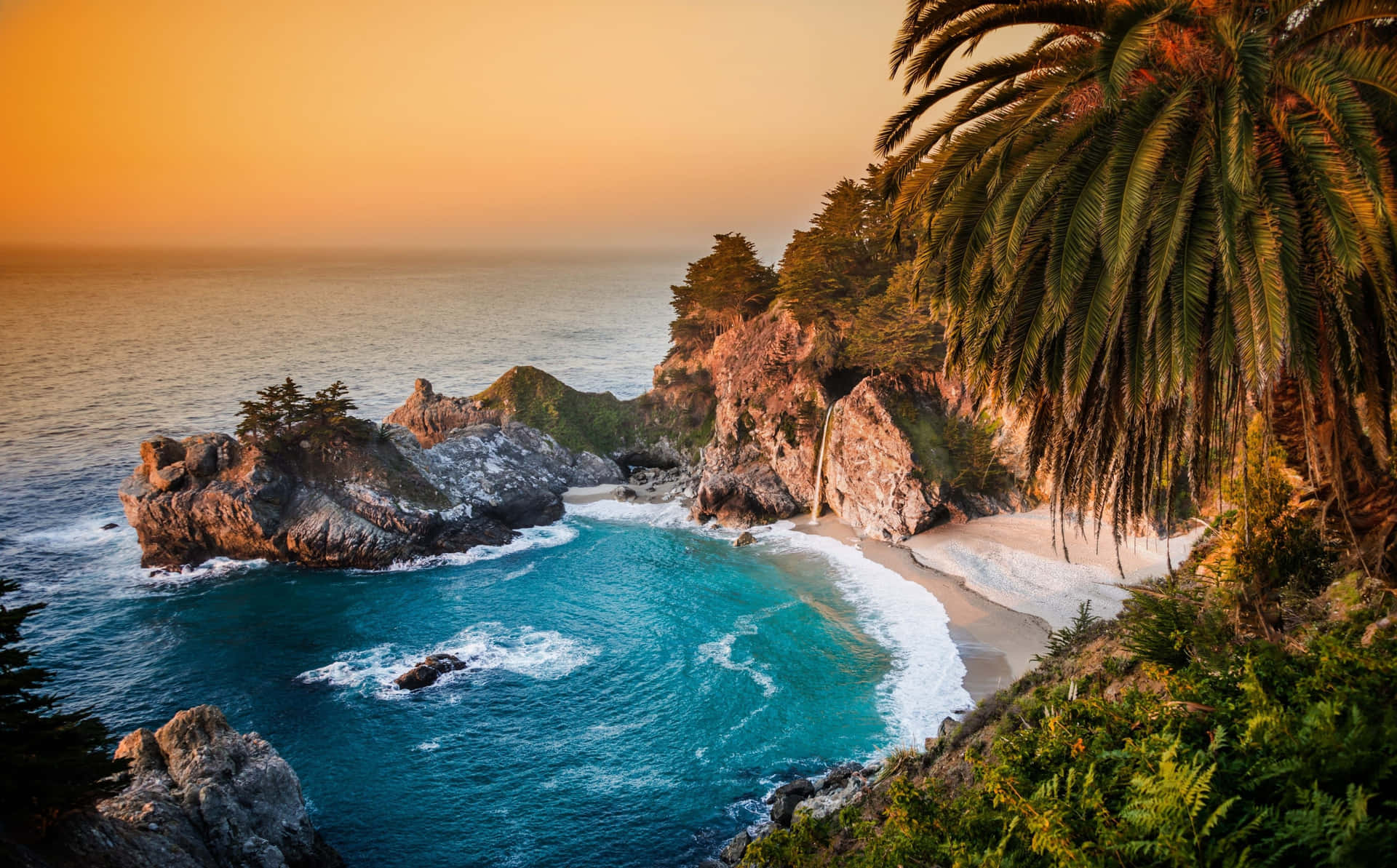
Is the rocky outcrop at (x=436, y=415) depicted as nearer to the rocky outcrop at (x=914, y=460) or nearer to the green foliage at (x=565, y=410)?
the green foliage at (x=565, y=410)

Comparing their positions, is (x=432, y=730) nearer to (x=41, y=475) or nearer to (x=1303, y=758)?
(x=1303, y=758)

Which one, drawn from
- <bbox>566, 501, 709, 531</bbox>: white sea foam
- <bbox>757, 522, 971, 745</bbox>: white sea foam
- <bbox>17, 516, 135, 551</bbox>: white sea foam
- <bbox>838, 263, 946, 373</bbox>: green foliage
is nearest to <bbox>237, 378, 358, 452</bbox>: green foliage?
<bbox>17, 516, 135, 551</bbox>: white sea foam

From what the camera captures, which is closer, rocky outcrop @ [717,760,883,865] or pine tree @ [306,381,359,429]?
rocky outcrop @ [717,760,883,865]

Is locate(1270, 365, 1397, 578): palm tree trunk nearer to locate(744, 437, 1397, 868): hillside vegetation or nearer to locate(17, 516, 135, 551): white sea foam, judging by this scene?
locate(744, 437, 1397, 868): hillside vegetation

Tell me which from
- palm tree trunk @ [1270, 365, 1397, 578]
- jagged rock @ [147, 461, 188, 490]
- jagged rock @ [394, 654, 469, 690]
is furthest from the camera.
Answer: jagged rock @ [147, 461, 188, 490]

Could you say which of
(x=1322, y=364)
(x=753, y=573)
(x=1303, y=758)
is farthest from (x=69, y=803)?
(x=753, y=573)

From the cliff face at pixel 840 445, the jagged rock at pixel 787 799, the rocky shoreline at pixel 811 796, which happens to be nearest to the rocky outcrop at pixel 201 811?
the rocky shoreline at pixel 811 796
